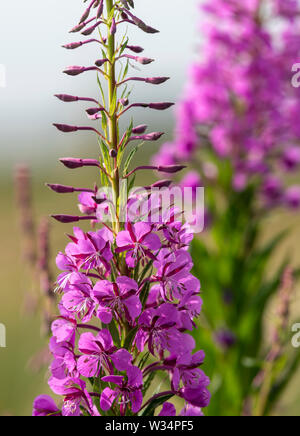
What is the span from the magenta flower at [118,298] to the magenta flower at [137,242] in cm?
→ 7

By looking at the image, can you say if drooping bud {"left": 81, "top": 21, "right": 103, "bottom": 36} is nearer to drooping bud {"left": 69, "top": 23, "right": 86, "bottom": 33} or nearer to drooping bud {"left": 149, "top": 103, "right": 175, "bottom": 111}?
drooping bud {"left": 69, "top": 23, "right": 86, "bottom": 33}

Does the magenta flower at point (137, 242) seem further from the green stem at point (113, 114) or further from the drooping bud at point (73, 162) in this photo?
the drooping bud at point (73, 162)

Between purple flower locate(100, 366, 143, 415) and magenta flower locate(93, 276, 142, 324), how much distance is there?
163 millimetres

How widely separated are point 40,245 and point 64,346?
1105 millimetres

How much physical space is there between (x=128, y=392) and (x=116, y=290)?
304 millimetres

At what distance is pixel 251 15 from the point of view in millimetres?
4277

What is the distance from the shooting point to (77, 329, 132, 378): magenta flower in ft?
5.03

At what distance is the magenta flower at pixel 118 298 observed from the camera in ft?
4.97

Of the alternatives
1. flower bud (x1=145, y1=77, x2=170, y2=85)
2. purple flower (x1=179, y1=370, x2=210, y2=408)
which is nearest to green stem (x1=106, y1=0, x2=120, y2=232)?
flower bud (x1=145, y1=77, x2=170, y2=85)

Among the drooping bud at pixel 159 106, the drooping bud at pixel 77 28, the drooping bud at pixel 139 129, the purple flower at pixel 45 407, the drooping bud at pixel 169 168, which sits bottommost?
the purple flower at pixel 45 407

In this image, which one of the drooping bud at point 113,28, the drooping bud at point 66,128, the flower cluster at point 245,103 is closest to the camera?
the drooping bud at point 113,28

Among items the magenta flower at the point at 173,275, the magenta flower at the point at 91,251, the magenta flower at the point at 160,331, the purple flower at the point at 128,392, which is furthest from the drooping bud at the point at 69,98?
the purple flower at the point at 128,392

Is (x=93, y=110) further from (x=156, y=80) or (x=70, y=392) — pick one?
(x=70, y=392)

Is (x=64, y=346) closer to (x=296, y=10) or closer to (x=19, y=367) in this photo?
(x=296, y=10)
